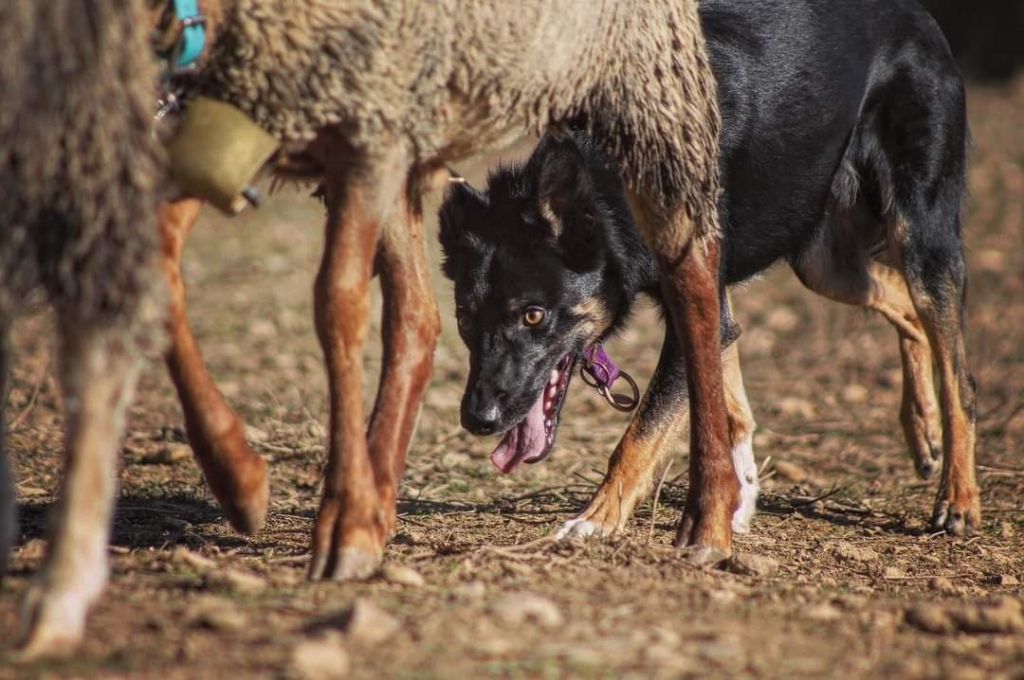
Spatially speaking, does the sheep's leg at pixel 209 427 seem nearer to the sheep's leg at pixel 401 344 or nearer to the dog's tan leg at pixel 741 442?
the sheep's leg at pixel 401 344

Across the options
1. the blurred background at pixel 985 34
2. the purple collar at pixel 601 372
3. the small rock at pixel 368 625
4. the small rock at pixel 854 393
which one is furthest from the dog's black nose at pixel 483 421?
the blurred background at pixel 985 34

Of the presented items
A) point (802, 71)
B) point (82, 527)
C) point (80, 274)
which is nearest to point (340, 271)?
point (80, 274)

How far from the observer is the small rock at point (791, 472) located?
6728mm

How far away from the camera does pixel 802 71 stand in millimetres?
5875

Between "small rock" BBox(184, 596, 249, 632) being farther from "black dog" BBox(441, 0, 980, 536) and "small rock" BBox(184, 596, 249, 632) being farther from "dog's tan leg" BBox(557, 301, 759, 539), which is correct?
"black dog" BBox(441, 0, 980, 536)

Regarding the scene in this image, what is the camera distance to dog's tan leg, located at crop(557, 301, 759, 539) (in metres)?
5.23

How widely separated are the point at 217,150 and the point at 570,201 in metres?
2.38

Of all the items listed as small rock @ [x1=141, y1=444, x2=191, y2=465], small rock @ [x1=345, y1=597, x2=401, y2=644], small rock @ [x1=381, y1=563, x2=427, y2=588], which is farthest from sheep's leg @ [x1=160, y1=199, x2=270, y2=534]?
small rock @ [x1=141, y1=444, x2=191, y2=465]

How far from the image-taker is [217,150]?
11.8 ft

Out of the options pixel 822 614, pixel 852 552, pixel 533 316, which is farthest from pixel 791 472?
pixel 822 614

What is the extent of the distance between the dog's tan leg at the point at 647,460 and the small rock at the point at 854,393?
2568 mm

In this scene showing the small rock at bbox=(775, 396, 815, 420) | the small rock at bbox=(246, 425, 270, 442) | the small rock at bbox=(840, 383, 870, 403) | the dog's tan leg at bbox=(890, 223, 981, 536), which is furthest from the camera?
the small rock at bbox=(840, 383, 870, 403)

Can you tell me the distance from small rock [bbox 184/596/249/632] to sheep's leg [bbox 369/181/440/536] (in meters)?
0.85

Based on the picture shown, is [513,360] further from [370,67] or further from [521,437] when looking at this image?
[370,67]
